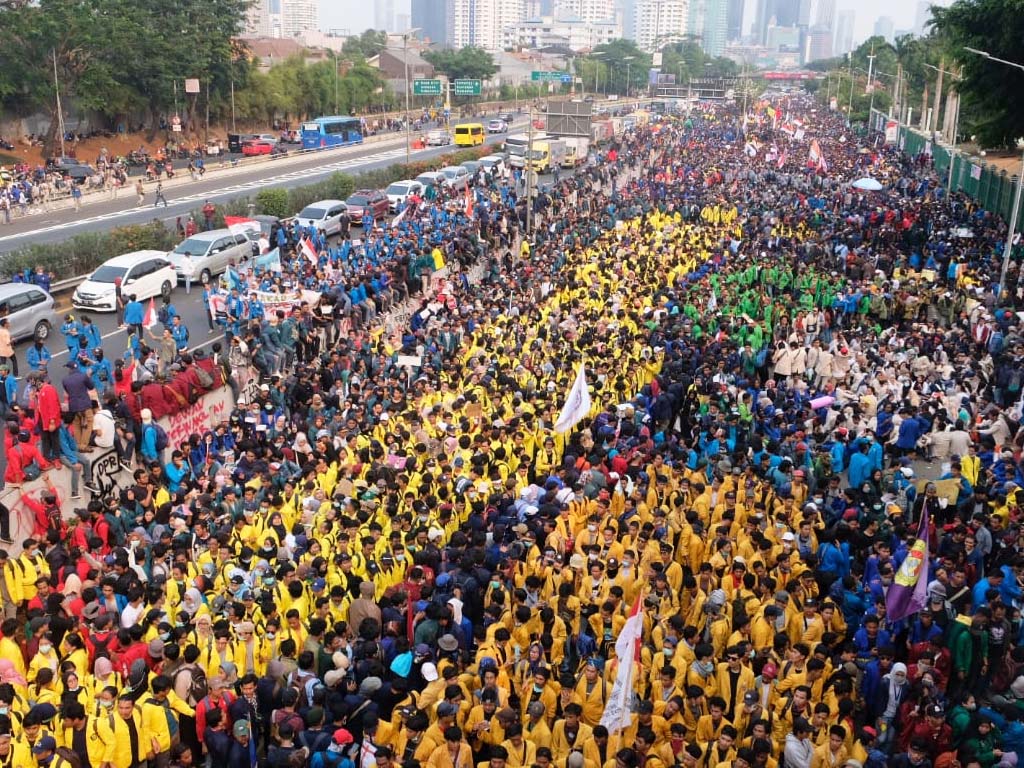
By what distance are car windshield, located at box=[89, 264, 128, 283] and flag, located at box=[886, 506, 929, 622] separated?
18.2 m

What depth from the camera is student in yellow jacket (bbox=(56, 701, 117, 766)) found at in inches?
280

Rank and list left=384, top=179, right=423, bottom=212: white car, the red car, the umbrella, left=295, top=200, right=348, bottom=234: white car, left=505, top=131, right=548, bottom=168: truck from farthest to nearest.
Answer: the red car < left=505, top=131, right=548, bottom=168: truck < left=384, top=179, right=423, bottom=212: white car < the umbrella < left=295, top=200, right=348, bottom=234: white car

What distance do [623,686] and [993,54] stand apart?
2457 cm

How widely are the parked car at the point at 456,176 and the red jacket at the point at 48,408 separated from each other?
29118 mm

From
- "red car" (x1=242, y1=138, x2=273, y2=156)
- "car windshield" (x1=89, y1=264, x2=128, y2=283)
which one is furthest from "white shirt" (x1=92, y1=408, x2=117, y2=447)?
"red car" (x1=242, y1=138, x2=273, y2=156)

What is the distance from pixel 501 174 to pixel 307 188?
9808mm

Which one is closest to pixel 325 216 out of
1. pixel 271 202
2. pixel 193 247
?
pixel 271 202

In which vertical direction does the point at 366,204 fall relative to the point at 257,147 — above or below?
above

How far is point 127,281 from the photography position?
73.3ft

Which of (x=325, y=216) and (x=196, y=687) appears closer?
(x=196, y=687)

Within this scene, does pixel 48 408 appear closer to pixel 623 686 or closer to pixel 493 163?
pixel 623 686

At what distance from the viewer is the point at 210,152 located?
58844 millimetres

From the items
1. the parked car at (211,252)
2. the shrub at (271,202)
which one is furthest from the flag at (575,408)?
the shrub at (271,202)

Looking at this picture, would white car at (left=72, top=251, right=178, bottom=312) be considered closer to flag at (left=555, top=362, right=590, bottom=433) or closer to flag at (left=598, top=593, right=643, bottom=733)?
flag at (left=555, top=362, right=590, bottom=433)
